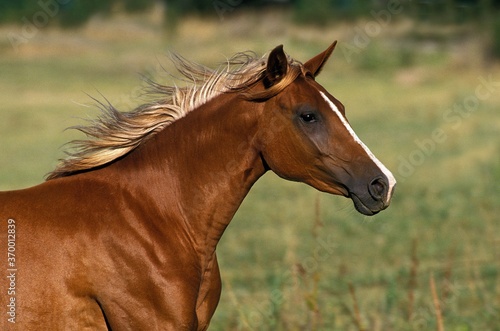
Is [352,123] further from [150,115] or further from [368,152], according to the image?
[368,152]

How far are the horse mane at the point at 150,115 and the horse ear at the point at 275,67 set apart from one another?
68 millimetres

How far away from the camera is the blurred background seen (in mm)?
7117

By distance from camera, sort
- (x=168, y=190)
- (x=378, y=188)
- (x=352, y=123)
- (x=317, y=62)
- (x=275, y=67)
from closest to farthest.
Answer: (x=378, y=188)
(x=275, y=67)
(x=168, y=190)
(x=317, y=62)
(x=352, y=123)

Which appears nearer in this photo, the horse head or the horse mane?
the horse head

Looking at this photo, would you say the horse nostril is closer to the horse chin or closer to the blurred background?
the horse chin

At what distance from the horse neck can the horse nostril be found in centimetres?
58

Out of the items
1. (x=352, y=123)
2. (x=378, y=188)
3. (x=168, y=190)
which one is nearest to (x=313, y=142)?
(x=378, y=188)

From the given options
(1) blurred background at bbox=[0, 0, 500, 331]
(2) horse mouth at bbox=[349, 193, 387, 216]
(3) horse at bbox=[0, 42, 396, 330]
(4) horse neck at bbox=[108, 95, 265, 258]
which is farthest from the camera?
(1) blurred background at bbox=[0, 0, 500, 331]

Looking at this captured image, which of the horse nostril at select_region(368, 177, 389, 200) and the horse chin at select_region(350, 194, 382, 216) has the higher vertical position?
the horse nostril at select_region(368, 177, 389, 200)

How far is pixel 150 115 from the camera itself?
427cm

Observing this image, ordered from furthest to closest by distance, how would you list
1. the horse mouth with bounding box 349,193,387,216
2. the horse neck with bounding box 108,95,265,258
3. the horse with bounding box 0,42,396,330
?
the horse neck with bounding box 108,95,265,258 → the horse mouth with bounding box 349,193,387,216 → the horse with bounding box 0,42,396,330

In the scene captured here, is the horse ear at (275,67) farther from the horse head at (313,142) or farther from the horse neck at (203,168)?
the horse neck at (203,168)

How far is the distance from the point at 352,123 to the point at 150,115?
57.2ft

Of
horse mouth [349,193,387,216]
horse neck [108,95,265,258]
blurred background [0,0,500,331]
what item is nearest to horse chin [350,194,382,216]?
horse mouth [349,193,387,216]
